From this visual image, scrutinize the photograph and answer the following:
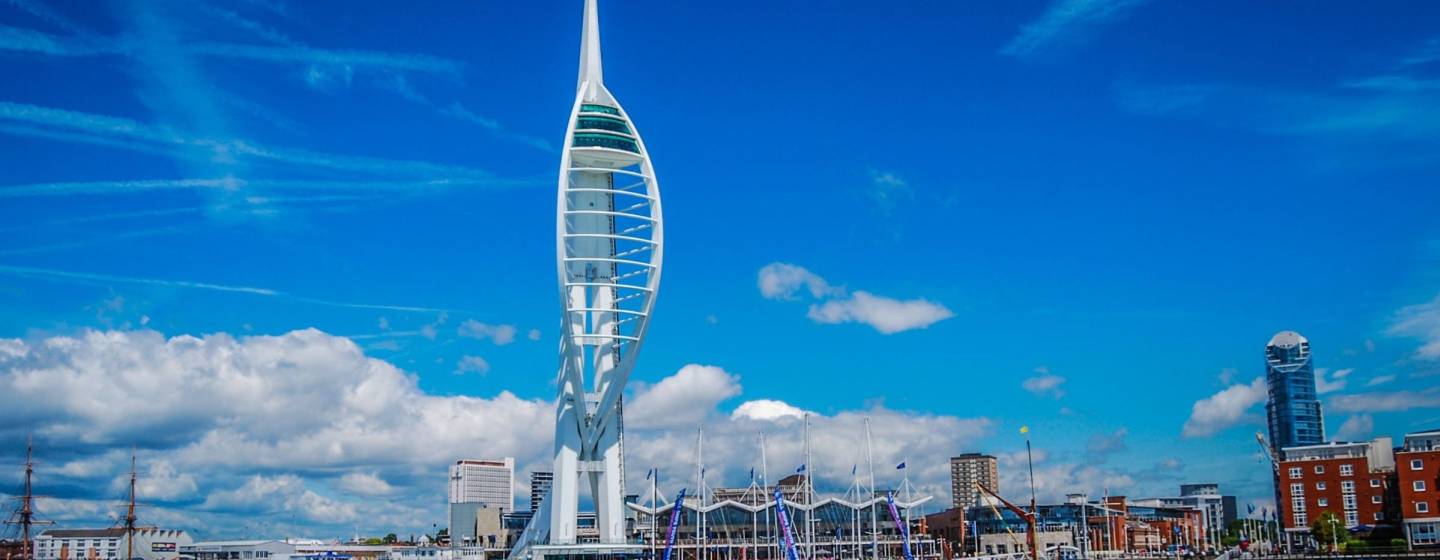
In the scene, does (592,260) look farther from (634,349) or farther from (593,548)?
(593,548)

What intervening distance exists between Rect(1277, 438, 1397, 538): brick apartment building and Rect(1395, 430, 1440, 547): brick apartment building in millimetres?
10904

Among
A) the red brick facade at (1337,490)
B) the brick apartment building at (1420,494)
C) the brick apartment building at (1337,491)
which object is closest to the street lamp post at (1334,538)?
the brick apartment building at (1337,491)

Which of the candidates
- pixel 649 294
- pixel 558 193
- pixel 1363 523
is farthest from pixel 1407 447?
pixel 558 193

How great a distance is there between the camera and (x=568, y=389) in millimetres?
119750

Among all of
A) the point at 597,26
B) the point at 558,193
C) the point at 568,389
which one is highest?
the point at 597,26

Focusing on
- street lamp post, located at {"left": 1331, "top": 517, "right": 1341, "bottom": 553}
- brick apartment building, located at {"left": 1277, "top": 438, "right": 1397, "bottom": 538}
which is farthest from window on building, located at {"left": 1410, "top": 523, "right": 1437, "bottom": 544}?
brick apartment building, located at {"left": 1277, "top": 438, "right": 1397, "bottom": 538}

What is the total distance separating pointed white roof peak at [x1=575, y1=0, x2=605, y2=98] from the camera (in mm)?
130000

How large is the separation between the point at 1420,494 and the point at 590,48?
3697 inches

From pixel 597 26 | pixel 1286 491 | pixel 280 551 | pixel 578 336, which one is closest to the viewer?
pixel 578 336

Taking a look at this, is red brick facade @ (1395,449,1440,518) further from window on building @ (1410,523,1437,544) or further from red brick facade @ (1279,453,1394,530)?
red brick facade @ (1279,453,1394,530)

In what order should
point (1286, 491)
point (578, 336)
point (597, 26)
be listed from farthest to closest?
1. point (1286, 491)
2. point (597, 26)
3. point (578, 336)

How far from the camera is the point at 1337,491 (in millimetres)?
138875

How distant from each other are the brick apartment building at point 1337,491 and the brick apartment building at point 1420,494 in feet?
35.8

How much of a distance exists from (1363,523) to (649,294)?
8254cm
